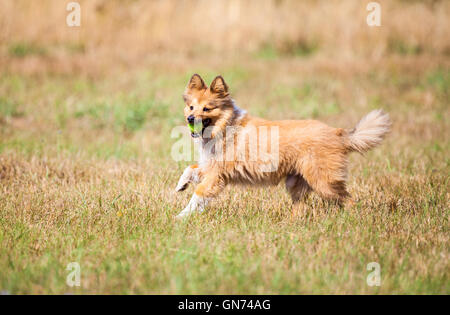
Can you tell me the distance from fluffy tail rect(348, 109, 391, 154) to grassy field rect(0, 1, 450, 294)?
0.67 meters

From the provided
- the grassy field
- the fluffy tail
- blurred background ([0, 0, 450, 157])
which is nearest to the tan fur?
the fluffy tail

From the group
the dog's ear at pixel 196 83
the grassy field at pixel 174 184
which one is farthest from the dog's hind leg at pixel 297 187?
the dog's ear at pixel 196 83

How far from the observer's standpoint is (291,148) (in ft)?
15.6

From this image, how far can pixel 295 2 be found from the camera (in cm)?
1435

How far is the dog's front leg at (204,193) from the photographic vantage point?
15.7 ft

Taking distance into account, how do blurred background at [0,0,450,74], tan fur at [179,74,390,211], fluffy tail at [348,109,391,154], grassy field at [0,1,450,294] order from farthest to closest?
1. blurred background at [0,0,450,74]
2. fluffy tail at [348,109,391,154]
3. tan fur at [179,74,390,211]
4. grassy field at [0,1,450,294]

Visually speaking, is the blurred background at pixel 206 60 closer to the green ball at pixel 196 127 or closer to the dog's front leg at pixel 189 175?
the dog's front leg at pixel 189 175

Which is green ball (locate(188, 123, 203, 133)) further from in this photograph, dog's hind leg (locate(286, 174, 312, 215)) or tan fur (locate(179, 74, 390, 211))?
dog's hind leg (locate(286, 174, 312, 215))

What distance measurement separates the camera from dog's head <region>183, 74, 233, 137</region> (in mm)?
4883

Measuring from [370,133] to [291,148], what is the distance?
2.77ft

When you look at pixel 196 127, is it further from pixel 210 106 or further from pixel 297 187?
pixel 297 187

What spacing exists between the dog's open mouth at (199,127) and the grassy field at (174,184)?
814 mm

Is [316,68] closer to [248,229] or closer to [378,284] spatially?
[248,229]

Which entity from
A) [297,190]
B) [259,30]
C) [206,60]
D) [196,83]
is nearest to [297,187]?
[297,190]
